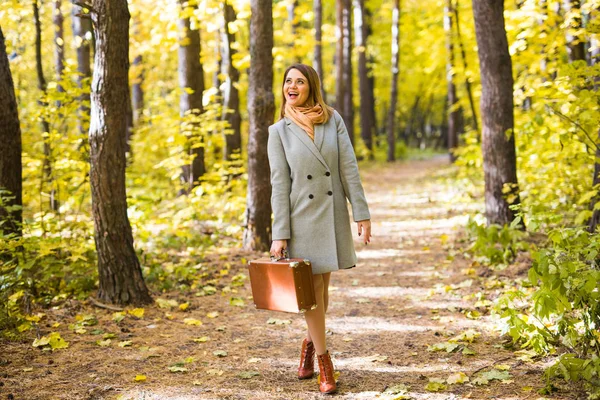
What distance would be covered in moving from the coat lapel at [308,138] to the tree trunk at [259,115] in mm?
3931

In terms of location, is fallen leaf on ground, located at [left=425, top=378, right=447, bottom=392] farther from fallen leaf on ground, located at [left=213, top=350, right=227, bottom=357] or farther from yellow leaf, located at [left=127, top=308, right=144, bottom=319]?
yellow leaf, located at [left=127, top=308, right=144, bottom=319]

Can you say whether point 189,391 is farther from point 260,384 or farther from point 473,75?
point 473,75

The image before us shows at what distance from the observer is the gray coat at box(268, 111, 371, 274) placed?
3592 millimetres

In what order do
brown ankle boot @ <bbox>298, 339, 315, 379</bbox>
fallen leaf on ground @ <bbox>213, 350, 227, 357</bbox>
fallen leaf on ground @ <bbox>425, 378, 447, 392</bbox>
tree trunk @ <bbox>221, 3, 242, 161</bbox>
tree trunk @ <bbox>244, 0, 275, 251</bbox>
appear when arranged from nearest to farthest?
fallen leaf on ground @ <bbox>425, 378, 447, 392</bbox>
brown ankle boot @ <bbox>298, 339, 315, 379</bbox>
fallen leaf on ground @ <bbox>213, 350, 227, 357</bbox>
tree trunk @ <bbox>244, 0, 275, 251</bbox>
tree trunk @ <bbox>221, 3, 242, 161</bbox>

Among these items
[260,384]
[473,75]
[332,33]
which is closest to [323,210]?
[260,384]

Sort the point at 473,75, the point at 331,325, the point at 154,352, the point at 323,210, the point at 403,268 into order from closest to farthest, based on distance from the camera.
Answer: the point at 323,210
the point at 154,352
the point at 331,325
the point at 403,268
the point at 473,75

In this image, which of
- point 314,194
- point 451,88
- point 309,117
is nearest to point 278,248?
point 314,194

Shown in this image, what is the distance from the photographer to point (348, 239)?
3689 millimetres

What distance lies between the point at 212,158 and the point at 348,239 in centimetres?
857

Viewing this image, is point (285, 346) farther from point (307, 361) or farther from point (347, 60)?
point (347, 60)

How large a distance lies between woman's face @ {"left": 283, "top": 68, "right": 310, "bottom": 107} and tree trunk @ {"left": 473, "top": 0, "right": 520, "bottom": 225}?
4315 millimetres

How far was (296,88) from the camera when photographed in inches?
145

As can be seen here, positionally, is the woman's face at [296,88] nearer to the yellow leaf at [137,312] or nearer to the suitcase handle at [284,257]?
the suitcase handle at [284,257]

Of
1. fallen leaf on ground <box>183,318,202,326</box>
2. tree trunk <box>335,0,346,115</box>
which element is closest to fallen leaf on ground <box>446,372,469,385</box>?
fallen leaf on ground <box>183,318,202,326</box>
